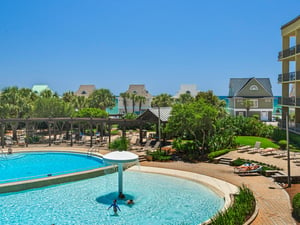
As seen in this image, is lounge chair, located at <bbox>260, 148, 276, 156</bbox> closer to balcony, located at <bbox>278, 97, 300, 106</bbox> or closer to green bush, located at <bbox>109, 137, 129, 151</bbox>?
balcony, located at <bbox>278, 97, 300, 106</bbox>

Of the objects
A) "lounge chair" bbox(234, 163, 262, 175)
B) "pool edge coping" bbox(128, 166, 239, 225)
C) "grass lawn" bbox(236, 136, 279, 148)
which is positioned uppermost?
"grass lawn" bbox(236, 136, 279, 148)

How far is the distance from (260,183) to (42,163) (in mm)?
18522

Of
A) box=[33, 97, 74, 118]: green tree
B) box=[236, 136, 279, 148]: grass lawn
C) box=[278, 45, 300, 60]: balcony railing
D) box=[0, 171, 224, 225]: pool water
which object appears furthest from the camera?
box=[33, 97, 74, 118]: green tree

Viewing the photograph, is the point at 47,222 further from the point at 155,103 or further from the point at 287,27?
the point at 155,103

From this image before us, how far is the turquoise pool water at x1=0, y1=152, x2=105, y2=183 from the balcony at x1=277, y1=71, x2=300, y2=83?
79.3ft

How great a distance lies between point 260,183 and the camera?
60.9 ft

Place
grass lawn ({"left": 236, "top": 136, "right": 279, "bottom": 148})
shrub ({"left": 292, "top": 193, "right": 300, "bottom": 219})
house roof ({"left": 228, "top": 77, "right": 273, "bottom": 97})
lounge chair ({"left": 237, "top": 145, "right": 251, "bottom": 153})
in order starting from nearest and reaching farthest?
shrub ({"left": 292, "top": 193, "right": 300, "bottom": 219})
lounge chair ({"left": 237, "top": 145, "right": 251, "bottom": 153})
grass lawn ({"left": 236, "top": 136, "right": 279, "bottom": 148})
house roof ({"left": 228, "top": 77, "right": 273, "bottom": 97})

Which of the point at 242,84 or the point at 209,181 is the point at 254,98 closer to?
the point at 242,84

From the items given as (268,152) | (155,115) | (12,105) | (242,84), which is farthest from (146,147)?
(242,84)

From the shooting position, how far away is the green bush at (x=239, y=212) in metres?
10.9

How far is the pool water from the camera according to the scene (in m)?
Answer: 13.7

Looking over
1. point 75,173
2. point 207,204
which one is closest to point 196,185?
point 207,204

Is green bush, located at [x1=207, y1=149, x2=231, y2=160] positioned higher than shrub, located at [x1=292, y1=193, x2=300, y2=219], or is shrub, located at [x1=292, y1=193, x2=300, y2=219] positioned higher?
green bush, located at [x1=207, y1=149, x2=231, y2=160]

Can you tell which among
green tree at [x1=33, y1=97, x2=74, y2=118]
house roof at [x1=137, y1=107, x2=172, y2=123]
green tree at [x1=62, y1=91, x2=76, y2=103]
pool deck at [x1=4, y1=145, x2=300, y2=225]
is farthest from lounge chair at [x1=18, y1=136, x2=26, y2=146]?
green tree at [x1=62, y1=91, x2=76, y2=103]
